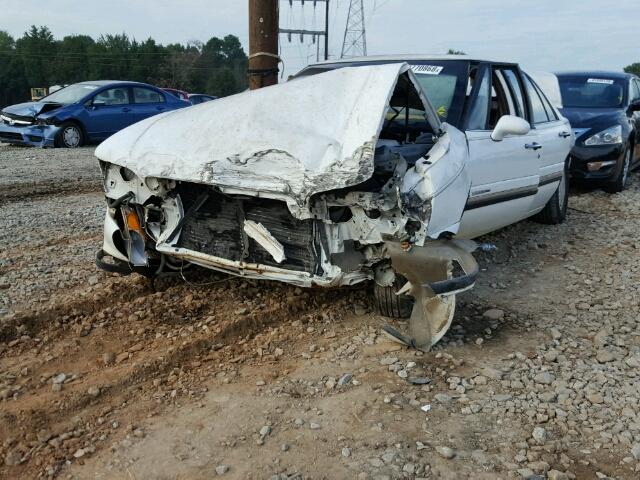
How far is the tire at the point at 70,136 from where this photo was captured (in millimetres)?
12820

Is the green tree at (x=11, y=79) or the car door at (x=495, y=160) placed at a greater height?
the car door at (x=495, y=160)

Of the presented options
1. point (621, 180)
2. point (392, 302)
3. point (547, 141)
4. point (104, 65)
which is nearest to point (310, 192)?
point (392, 302)

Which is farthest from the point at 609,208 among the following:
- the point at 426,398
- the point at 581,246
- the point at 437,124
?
the point at 426,398

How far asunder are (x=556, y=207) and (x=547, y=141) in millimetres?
1192

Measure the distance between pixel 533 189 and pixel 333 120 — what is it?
2.46 metres

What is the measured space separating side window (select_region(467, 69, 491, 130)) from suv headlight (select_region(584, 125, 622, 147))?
4.06 meters

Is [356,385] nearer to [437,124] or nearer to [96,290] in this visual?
[437,124]

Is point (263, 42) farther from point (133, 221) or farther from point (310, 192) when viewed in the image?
point (310, 192)

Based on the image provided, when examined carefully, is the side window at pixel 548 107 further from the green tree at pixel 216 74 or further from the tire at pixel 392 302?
the green tree at pixel 216 74

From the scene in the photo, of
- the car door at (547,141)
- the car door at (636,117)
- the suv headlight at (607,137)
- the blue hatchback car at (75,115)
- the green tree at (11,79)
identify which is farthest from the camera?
the green tree at (11,79)

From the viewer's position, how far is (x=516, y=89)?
18.3 ft

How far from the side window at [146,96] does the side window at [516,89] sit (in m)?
10.3

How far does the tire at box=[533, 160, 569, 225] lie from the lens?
6.59 m

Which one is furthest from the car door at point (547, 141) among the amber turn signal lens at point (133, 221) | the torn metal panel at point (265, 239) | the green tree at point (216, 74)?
the green tree at point (216, 74)
